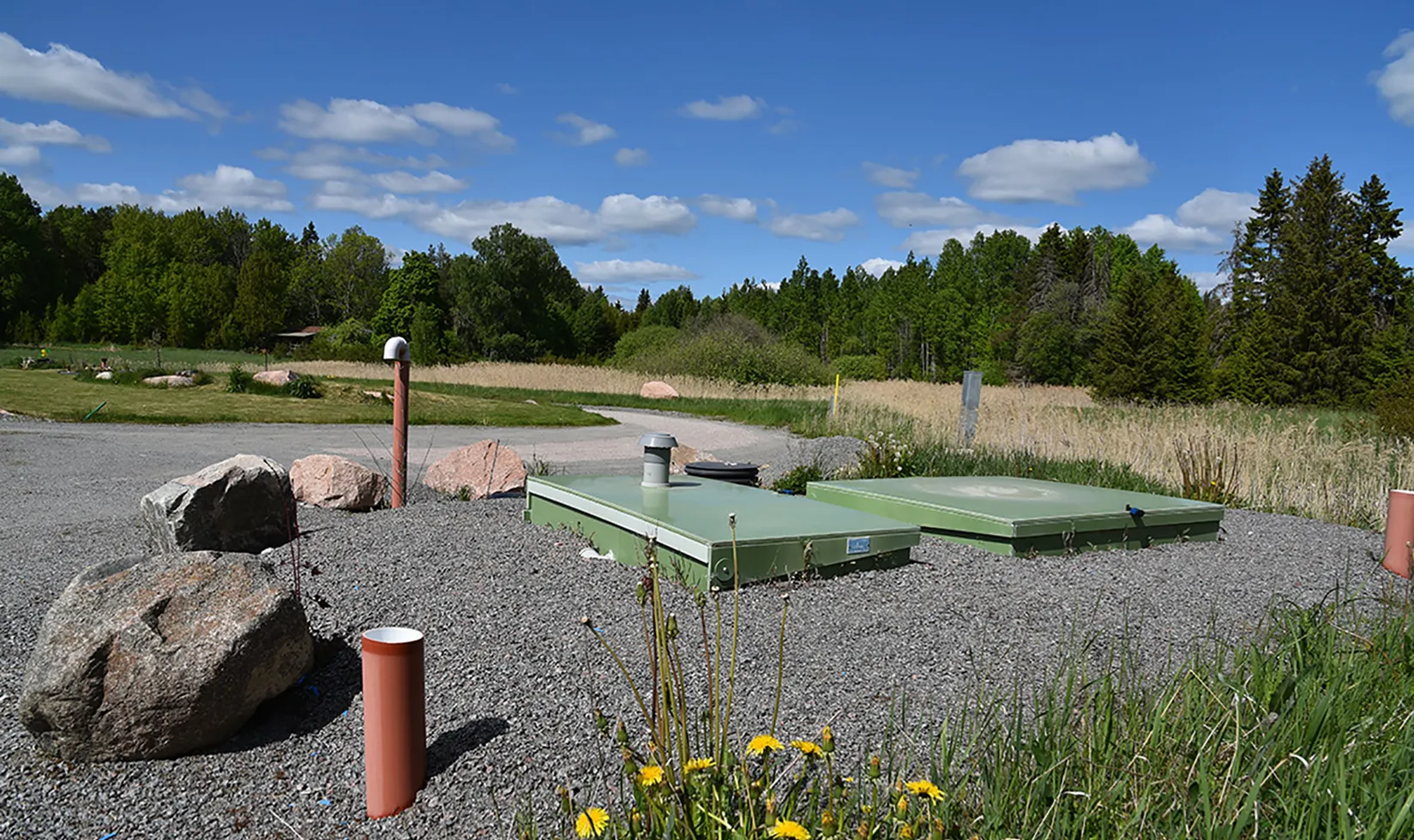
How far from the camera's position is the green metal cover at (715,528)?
14.5 ft

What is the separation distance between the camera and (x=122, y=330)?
57.6m

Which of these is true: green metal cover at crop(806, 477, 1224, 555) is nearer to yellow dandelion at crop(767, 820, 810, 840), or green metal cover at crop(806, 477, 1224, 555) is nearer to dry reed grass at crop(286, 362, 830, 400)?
yellow dandelion at crop(767, 820, 810, 840)

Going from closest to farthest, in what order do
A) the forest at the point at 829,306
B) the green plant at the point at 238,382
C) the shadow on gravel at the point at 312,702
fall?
the shadow on gravel at the point at 312,702
the green plant at the point at 238,382
the forest at the point at 829,306

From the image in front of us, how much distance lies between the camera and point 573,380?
29109mm

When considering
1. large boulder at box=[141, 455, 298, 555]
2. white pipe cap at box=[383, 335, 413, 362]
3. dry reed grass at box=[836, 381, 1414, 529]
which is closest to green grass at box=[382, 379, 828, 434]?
dry reed grass at box=[836, 381, 1414, 529]

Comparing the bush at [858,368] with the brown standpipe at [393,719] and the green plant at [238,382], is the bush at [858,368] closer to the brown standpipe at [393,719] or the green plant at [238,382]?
the green plant at [238,382]

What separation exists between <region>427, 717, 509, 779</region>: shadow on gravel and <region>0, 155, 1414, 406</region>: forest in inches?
982

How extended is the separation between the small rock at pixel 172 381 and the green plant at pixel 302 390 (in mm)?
2513

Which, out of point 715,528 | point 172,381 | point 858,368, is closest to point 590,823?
point 715,528

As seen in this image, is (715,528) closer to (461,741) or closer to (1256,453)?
(461,741)

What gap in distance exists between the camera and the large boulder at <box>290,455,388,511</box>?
666 cm

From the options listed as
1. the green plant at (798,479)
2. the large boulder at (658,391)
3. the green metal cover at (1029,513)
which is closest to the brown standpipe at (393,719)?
the green metal cover at (1029,513)

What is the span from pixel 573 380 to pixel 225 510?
2409 centimetres

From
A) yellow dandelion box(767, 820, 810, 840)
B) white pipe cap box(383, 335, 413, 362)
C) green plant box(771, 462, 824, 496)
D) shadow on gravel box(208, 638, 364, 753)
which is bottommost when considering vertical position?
shadow on gravel box(208, 638, 364, 753)
